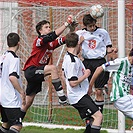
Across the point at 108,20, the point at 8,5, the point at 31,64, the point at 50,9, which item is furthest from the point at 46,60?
the point at 8,5

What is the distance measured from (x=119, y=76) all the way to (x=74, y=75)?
0.66m

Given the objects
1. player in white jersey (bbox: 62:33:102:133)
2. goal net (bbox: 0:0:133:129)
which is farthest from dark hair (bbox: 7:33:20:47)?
goal net (bbox: 0:0:133:129)

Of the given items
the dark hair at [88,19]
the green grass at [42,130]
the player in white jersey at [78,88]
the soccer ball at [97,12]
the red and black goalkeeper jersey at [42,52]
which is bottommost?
the green grass at [42,130]

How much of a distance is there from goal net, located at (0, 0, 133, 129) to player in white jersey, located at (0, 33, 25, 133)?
2.75 meters

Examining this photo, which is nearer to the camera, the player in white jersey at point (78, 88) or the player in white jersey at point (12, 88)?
the player in white jersey at point (12, 88)

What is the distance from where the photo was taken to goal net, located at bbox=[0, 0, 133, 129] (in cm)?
1173

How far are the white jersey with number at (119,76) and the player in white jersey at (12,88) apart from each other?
1273 millimetres

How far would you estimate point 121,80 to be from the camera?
8.32m

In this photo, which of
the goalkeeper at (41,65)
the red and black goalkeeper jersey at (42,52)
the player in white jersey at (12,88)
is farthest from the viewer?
the red and black goalkeeper jersey at (42,52)

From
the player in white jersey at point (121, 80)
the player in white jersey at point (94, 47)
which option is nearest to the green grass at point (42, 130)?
the player in white jersey at point (94, 47)

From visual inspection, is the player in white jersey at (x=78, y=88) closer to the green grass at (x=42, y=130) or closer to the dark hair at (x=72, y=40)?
the dark hair at (x=72, y=40)

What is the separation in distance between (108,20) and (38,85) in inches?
127

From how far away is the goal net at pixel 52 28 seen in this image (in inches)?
→ 462

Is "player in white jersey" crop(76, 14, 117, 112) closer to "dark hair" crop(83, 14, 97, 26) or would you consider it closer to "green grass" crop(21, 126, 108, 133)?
"dark hair" crop(83, 14, 97, 26)
